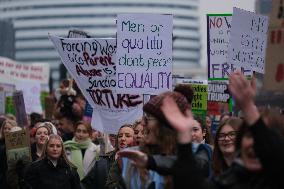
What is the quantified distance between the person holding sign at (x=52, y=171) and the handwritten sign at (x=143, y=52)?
3.25ft

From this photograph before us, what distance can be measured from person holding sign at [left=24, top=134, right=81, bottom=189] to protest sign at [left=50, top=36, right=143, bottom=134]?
2.79 ft

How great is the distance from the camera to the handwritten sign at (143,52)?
33.9 feet

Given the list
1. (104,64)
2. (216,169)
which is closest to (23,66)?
(104,64)

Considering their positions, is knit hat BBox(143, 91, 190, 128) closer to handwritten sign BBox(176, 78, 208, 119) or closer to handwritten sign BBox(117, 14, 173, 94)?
handwritten sign BBox(117, 14, 173, 94)

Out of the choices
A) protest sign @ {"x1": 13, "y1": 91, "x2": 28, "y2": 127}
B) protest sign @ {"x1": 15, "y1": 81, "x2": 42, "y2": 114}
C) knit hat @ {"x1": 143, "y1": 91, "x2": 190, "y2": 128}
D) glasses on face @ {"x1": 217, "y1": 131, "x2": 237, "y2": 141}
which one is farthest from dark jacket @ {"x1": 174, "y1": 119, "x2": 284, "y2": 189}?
protest sign @ {"x1": 15, "y1": 81, "x2": 42, "y2": 114}

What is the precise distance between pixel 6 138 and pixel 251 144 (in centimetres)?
671

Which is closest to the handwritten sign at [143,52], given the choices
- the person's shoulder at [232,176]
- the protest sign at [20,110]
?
the protest sign at [20,110]

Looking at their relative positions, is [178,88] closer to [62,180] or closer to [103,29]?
[62,180]

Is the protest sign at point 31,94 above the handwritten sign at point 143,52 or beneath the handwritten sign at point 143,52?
beneath

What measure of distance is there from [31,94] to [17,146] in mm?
10471

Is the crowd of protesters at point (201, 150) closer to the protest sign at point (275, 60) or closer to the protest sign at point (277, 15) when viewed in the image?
the protest sign at point (275, 60)

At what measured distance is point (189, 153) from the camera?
4438mm

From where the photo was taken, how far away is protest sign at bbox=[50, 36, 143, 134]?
1059cm

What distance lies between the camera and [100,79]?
36.2 feet
